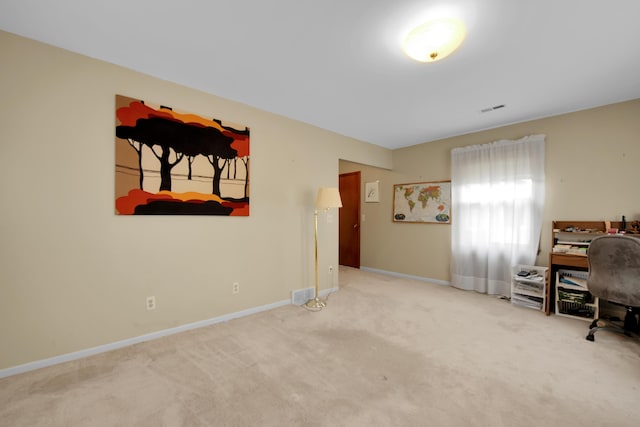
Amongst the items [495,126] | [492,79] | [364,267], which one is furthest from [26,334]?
[495,126]

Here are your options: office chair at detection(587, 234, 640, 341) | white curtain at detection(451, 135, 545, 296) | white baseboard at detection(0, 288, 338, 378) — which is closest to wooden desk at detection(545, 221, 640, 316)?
white curtain at detection(451, 135, 545, 296)

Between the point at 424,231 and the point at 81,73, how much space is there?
193 inches

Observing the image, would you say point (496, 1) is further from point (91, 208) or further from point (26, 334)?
point (26, 334)

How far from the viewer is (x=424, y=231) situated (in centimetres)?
471

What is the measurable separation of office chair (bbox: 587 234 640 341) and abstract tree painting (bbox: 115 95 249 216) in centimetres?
364

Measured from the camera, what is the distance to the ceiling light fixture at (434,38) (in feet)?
5.78

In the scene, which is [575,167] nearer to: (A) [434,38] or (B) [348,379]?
(A) [434,38]

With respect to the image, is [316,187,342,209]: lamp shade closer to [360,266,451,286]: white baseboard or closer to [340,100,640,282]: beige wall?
[340,100,640,282]: beige wall

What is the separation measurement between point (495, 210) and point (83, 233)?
16.1 ft

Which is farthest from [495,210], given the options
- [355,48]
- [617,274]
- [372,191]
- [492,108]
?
[355,48]

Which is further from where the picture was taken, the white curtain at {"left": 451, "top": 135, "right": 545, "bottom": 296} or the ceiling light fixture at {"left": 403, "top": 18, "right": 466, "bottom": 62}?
the white curtain at {"left": 451, "top": 135, "right": 545, "bottom": 296}

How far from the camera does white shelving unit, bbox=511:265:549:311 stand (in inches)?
128

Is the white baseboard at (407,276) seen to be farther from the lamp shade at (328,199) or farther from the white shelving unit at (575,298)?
the lamp shade at (328,199)

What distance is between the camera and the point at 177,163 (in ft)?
8.44
